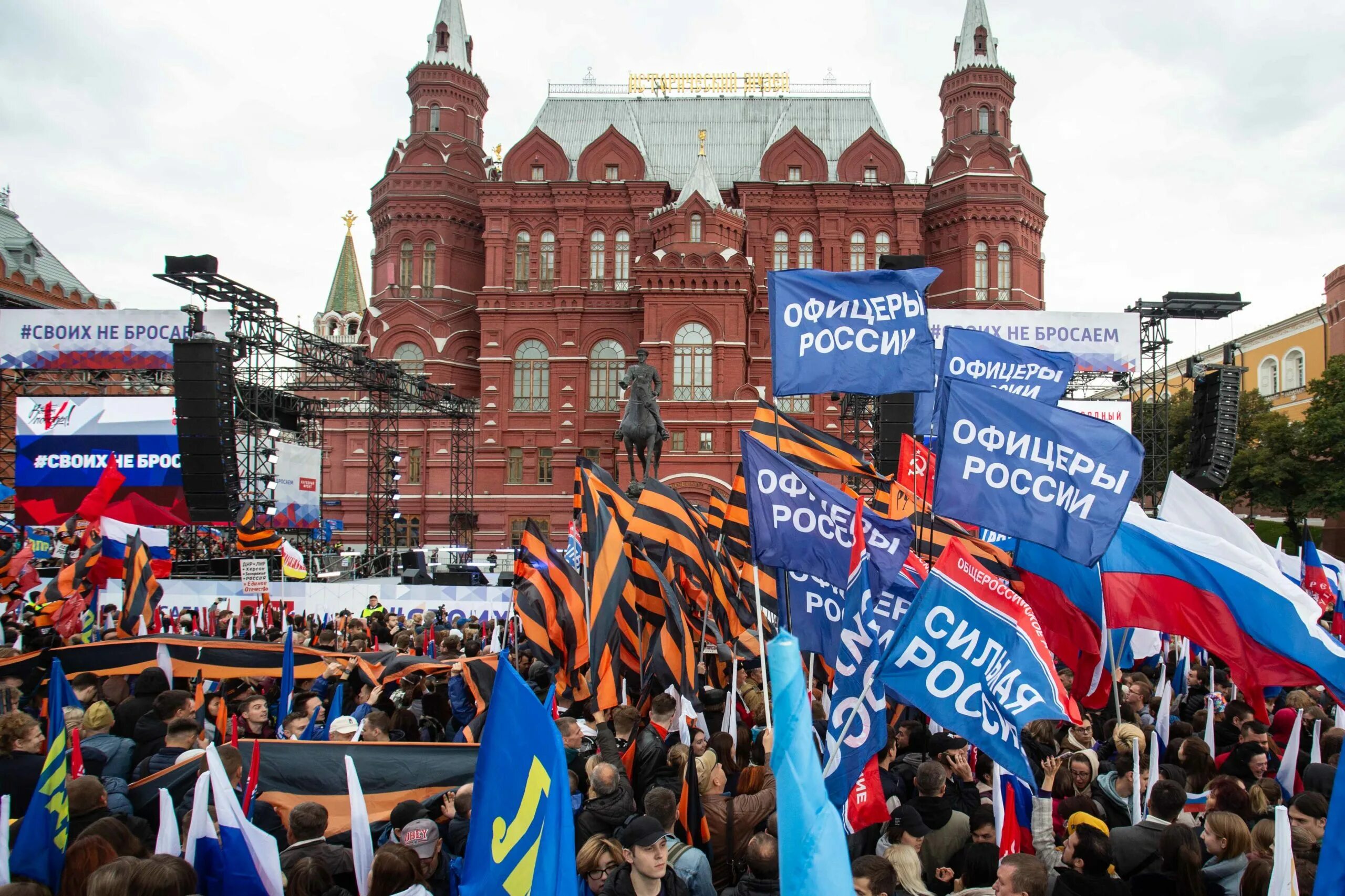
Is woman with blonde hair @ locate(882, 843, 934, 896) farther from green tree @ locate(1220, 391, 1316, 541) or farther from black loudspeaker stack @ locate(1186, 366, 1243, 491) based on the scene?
green tree @ locate(1220, 391, 1316, 541)

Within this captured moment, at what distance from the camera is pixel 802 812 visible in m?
3.52

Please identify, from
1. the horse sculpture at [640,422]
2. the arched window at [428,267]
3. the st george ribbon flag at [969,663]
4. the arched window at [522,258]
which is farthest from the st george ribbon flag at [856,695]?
the arched window at [428,267]

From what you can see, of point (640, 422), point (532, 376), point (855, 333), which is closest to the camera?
point (855, 333)

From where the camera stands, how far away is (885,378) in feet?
25.0

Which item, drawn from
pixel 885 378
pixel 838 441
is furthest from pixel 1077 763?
pixel 838 441

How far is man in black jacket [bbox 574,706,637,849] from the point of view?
5.36 metres

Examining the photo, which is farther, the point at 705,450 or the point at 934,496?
the point at 705,450

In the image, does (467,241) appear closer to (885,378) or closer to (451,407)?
(451,407)

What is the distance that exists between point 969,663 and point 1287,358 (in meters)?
51.6

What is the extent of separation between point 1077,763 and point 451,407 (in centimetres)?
3705

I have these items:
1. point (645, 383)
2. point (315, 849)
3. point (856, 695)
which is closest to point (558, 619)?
point (856, 695)

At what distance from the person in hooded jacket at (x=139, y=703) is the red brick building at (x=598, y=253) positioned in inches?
1360

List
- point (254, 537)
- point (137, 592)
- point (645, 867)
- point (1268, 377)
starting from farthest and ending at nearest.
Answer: point (1268, 377)
point (254, 537)
point (137, 592)
point (645, 867)

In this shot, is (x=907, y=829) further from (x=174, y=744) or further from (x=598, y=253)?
(x=598, y=253)
